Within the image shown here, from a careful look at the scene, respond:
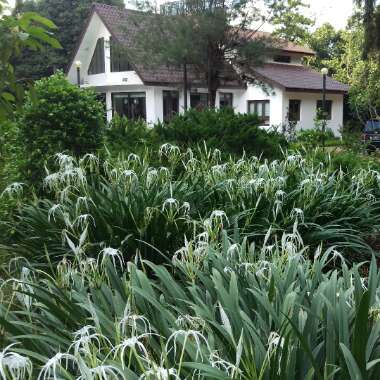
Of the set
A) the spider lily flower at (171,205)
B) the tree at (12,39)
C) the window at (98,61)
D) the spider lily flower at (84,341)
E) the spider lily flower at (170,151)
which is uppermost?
the window at (98,61)

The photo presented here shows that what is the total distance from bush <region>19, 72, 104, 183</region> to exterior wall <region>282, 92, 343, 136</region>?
81.0ft

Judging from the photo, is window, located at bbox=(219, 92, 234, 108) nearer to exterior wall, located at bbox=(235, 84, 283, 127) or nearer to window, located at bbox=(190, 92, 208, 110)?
exterior wall, located at bbox=(235, 84, 283, 127)

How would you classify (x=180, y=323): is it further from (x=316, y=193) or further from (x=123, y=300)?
(x=316, y=193)

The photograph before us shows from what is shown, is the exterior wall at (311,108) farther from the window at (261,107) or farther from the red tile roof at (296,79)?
the window at (261,107)

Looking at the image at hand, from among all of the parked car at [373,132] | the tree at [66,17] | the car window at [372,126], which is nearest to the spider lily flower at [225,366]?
the parked car at [373,132]

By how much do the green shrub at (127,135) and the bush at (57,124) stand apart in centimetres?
74

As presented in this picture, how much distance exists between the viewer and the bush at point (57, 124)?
6105mm

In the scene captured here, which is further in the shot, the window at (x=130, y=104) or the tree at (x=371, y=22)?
the window at (x=130, y=104)

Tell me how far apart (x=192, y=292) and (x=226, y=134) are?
567 centimetres

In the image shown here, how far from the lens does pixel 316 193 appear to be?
5.02 meters

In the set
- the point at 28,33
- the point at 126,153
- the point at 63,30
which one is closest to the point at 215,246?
the point at 28,33

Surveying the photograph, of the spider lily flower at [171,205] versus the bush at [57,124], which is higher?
the bush at [57,124]

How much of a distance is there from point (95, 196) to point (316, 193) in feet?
6.90

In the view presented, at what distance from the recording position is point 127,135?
26.1 ft
